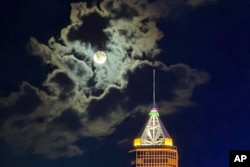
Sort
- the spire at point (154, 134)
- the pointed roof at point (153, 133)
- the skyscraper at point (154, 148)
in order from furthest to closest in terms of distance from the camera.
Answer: the skyscraper at point (154, 148) → the pointed roof at point (153, 133) → the spire at point (154, 134)

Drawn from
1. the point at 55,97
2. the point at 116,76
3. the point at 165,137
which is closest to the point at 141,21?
the point at 116,76

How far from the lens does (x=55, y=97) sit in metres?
17.8

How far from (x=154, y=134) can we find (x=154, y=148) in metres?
0.99

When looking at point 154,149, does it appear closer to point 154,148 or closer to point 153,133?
point 154,148

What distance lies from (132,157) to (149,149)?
10.3 ft

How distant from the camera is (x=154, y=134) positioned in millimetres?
24016

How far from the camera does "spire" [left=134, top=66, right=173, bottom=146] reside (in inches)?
749

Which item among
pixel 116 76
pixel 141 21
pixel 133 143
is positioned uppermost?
pixel 141 21

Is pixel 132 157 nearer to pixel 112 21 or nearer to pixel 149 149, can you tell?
pixel 149 149

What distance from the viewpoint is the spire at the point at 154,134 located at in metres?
19.0

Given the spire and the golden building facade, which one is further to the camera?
the golden building facade

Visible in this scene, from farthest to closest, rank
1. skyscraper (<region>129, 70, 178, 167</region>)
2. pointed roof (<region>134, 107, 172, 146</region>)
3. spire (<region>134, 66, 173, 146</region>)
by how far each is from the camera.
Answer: skyscraper (<region>129, 70, 178, 167</region>), pointed roof (<region>134, 107, 172, 146</region>), spire (<region>134, 66, 173, 146</region>)

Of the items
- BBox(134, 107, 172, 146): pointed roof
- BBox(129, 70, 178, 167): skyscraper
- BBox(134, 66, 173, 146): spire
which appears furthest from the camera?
BBox(129, 70, 178, 167): skyscraper

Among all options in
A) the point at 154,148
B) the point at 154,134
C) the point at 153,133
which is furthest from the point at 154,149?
the point at 153,133
